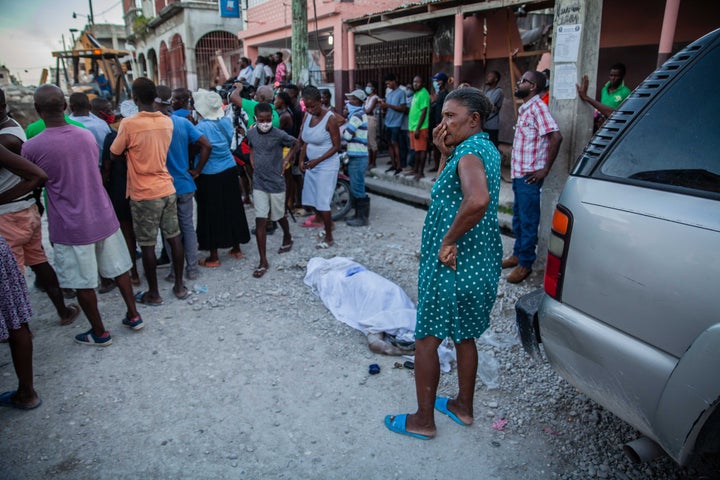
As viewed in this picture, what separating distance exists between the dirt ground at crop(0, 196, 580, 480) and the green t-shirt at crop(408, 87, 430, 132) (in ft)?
17.2

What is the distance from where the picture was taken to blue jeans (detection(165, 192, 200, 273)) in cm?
493

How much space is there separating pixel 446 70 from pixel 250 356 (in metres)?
9.87

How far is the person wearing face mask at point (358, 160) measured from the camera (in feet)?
22.1

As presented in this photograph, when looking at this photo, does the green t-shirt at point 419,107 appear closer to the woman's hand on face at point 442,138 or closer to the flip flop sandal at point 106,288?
the flip flop sandal at point 106,288

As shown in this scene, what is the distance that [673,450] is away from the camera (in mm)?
1818

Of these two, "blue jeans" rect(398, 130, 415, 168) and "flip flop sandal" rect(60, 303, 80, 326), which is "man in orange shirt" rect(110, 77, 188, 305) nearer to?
"flip flop sandal" rect(60, 303, 80, 326)

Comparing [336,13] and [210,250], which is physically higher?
[336,13]

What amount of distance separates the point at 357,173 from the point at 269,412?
14.3ft

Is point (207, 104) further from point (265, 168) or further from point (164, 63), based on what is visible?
point (164, 63)

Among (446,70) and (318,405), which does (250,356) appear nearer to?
(318,405)

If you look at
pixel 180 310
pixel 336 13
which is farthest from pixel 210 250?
pixel 336 13

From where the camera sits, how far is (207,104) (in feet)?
17.3

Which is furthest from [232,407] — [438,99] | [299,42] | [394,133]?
[299,42]

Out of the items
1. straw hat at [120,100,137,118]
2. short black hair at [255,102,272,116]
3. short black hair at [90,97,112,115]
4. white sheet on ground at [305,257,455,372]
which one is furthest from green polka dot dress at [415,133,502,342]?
short black hair at [90,97,112,115]
